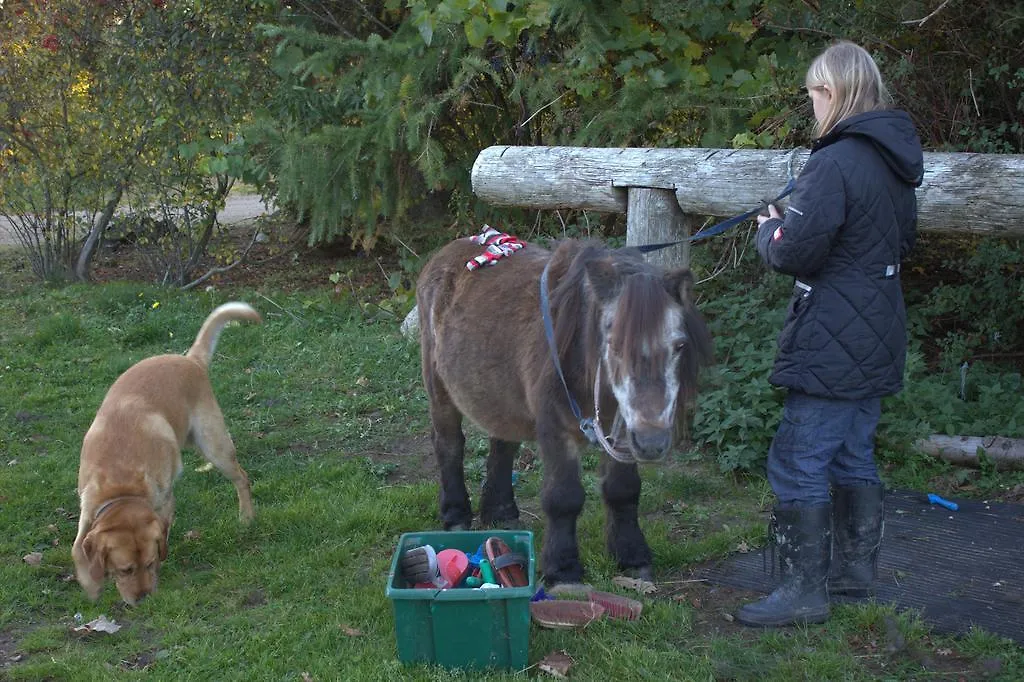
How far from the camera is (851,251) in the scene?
12.9ft

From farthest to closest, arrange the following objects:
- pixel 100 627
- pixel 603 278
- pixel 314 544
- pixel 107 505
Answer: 1. pixel 314 544
2. pixel 107 505
3. pixel 100 627
4. pixel 603 278

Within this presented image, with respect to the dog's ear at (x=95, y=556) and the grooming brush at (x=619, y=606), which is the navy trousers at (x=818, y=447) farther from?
the dog's ear at (x=95, y=556)

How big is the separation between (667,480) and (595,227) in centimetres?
339

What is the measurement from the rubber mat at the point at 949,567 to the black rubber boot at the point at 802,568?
29cm

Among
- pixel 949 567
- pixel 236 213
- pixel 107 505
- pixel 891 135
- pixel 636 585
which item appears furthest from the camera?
pixel 236 213

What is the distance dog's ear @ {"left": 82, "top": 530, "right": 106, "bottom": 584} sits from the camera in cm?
469

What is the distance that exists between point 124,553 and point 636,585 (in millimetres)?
2559

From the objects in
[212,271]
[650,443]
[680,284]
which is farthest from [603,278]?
[212,271]

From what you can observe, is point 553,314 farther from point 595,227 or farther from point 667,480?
point 595,227

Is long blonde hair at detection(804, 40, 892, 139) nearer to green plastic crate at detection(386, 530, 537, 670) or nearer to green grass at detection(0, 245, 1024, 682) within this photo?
green grass at detection(0, 245, 1024, 682)

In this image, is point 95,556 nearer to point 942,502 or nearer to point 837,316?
point 837,316

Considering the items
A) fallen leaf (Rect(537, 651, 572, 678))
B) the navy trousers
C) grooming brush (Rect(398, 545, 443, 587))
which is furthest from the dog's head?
the navy trousers

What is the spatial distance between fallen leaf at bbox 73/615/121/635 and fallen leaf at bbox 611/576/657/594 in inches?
96.6

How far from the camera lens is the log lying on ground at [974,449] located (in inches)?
233
